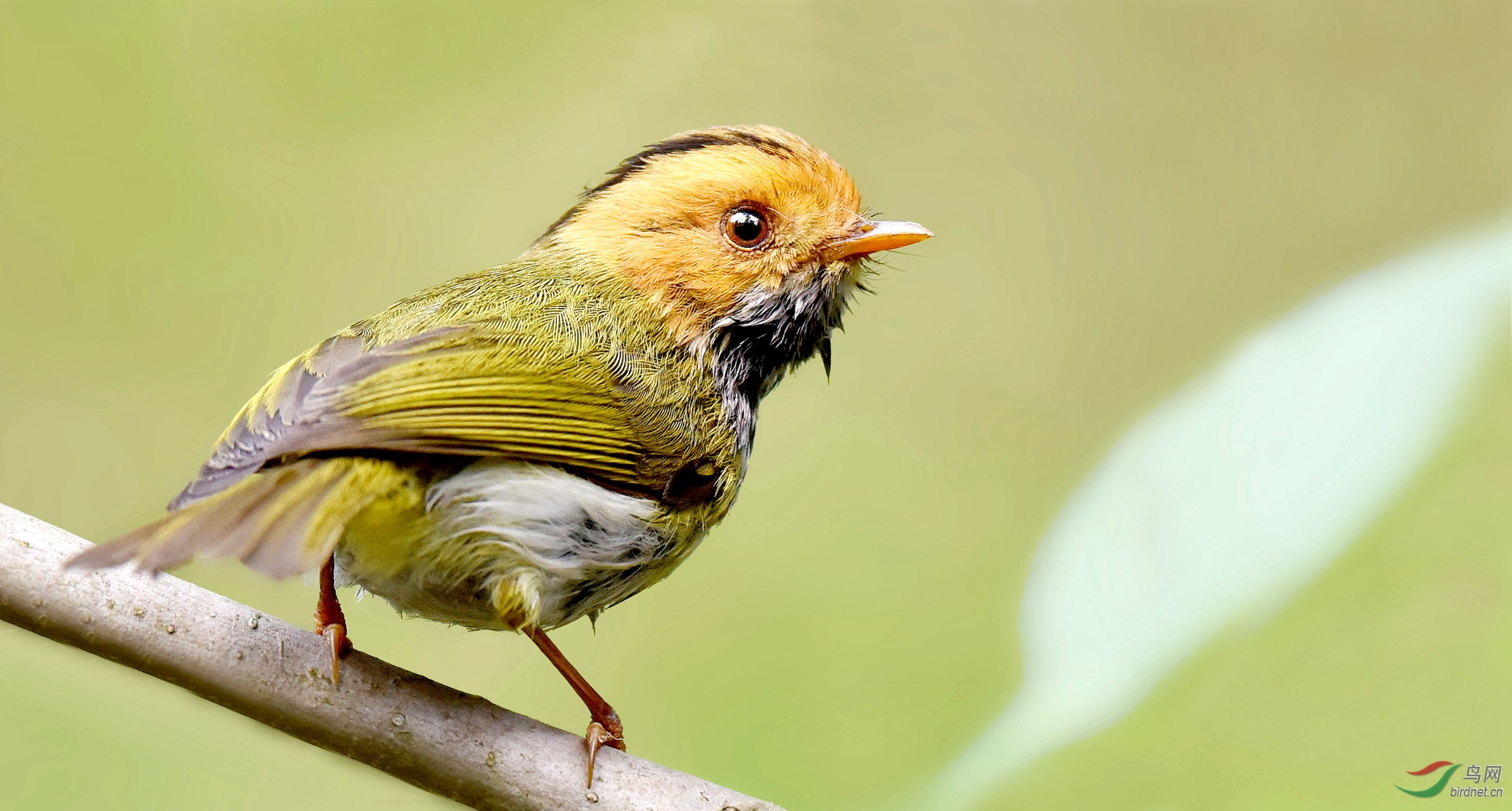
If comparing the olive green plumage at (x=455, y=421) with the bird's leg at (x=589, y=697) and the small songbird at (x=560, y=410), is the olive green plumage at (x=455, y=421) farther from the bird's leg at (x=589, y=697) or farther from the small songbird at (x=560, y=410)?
the bird's leg at (x=589, y=697)

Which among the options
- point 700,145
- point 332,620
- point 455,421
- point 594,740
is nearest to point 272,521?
point 455,421

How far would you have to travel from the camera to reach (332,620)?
2125 mm

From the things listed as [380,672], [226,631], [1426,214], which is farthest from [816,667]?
[1426,214]

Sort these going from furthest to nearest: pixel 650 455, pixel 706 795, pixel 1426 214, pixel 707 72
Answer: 1. pixel 707 72
2. pixel 1426 214
3. pixel 650 455
4. pixel 706 795

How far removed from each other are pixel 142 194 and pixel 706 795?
289cm

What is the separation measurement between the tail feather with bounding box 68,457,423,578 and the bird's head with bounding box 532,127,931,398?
2.37 feet

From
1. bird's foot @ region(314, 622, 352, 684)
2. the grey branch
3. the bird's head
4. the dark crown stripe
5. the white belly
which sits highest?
the dark crown stripe

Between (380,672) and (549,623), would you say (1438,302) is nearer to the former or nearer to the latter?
(549,623)

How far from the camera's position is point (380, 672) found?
6.66 ft

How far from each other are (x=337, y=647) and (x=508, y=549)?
346 millimetres

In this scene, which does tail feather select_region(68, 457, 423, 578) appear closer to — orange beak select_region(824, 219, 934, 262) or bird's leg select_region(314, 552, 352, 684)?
bird's leg select_region(314, 552, 352, 684)

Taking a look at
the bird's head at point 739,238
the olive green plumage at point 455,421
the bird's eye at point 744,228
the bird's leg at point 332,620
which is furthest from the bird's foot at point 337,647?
the bird's eye at point 744,228

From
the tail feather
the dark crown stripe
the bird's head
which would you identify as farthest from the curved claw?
the dark crown stripe

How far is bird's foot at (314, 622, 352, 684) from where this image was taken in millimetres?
1987
